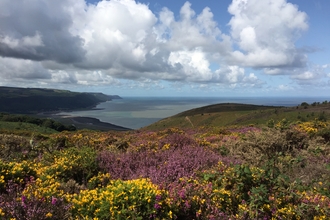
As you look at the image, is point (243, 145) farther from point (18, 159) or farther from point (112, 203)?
point (18, 159)

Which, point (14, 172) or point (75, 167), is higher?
point (14, 172)

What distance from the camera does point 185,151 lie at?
7.58 metres

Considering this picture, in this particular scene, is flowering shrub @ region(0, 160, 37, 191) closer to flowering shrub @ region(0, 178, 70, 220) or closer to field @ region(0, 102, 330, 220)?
field @ region(0, 102, 330, 220)

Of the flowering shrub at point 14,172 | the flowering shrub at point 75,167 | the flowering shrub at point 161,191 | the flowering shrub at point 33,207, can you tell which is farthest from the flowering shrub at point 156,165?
the flowering shrub at point 33,207

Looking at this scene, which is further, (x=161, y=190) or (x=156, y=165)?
(x=156, y=165)

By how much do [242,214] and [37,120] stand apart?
108792 millimetres

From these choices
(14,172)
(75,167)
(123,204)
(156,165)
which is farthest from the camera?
(156,165)

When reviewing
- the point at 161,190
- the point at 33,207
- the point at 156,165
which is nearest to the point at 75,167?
the point at 156,165

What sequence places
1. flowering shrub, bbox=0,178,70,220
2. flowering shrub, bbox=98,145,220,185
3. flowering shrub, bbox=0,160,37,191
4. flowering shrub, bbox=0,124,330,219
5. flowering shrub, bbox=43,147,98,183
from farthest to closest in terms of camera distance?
flowering shrub, bbox=43,147,98,183, flowering shrub, bbox=98,145,220,185, flowering shrub, bbox=0,160,37,191, flowering shrub, bbox=0,124,330,219, flowering shrub, bbox=0,178,70,220

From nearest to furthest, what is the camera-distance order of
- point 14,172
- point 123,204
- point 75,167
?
point 123,204, point 14,172, point 75,167

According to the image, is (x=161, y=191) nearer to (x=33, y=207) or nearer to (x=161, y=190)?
(x=161, y=190)

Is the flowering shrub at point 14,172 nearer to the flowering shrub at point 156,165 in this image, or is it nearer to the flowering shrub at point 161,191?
the flowering shrub at point 161,191

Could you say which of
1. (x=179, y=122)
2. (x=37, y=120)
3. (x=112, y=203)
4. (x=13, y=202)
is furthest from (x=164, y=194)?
(x=37, y=120)

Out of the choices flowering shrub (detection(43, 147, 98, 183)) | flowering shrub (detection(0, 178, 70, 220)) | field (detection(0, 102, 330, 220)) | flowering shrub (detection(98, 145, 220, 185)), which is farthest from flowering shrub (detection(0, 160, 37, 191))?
flowering shrub (detection(98, 145, 220, 185))
